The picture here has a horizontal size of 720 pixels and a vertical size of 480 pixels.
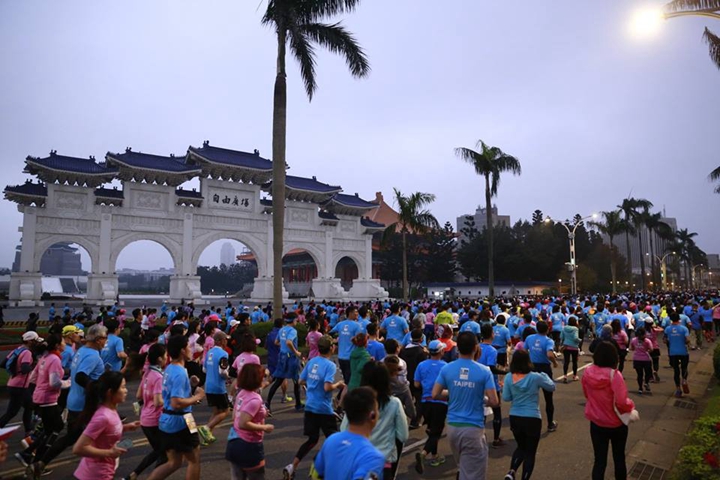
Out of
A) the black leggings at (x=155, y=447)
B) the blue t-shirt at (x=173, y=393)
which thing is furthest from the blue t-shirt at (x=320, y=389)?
the black leggings at (x=155, y=447)

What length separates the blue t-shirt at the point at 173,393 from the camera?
4789 mm

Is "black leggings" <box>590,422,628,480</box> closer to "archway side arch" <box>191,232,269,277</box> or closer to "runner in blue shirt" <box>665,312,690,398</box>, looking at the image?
"runner in blue shirt" <box>665,312,690,398</box>

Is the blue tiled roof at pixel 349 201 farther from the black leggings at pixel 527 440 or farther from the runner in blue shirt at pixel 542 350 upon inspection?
the black leggings at pixel 527 440

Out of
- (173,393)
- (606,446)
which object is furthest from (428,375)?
(173,393)

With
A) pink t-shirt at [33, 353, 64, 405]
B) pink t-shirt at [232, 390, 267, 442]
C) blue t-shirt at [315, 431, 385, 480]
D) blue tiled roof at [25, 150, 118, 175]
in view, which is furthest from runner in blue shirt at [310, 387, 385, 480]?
blue tiled roof at [25, 150, 118, 175]

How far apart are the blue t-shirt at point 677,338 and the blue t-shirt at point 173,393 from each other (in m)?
9.91

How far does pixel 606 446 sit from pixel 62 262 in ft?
437

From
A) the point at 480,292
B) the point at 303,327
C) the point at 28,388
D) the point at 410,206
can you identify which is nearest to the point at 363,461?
the point at 28,388

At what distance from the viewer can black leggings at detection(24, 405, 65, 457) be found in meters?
6.31

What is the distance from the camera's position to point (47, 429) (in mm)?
6430

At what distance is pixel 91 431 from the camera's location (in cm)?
379

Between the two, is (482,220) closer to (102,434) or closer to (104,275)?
(104,275)

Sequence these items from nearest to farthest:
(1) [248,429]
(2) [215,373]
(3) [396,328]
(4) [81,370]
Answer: (1) [248,429] < (4) [81,370] < (2) [215,373] < (3) [396,328]

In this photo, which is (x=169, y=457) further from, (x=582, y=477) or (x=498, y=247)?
(x=498, y=247)
